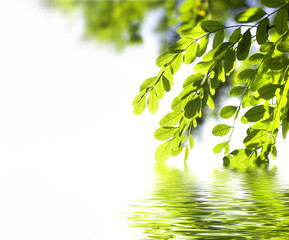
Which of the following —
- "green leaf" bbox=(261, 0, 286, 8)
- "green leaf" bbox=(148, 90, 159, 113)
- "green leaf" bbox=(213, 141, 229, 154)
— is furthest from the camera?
"green leaf" bbox=(213, 141, 229, 154)

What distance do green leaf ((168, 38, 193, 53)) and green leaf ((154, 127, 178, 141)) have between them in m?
0.17

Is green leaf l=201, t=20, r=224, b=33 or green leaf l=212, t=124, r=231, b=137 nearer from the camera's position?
green leaf l=201, t=20, r=224, b=33

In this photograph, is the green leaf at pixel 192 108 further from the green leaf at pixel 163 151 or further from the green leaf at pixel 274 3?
the green leaf at pixel 274 3

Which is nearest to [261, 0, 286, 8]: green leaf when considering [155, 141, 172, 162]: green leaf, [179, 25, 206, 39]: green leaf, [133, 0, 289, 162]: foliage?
[133, 0, 289, 162]: foliage

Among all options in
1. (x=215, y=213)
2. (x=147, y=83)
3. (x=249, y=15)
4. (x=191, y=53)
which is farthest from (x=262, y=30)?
(x=215, y=213)

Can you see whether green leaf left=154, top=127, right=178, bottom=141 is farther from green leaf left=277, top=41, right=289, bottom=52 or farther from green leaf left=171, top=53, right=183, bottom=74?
green leaf left=277, top=41, right=289, bottom=52

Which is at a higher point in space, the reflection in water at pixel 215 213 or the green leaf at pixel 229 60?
the green leaf at pixel 229 60

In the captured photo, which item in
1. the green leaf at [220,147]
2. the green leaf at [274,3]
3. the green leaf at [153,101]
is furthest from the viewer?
the green leaf at [220,147]

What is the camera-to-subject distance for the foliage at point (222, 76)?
31.5 inches

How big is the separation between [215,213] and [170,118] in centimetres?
30

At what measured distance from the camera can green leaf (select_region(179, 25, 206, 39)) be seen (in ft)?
2.65

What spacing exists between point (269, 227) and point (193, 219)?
19 centimetres

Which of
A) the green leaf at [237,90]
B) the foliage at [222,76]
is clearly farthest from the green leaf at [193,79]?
the green leaf at [237,90]

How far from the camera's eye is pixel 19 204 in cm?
143
